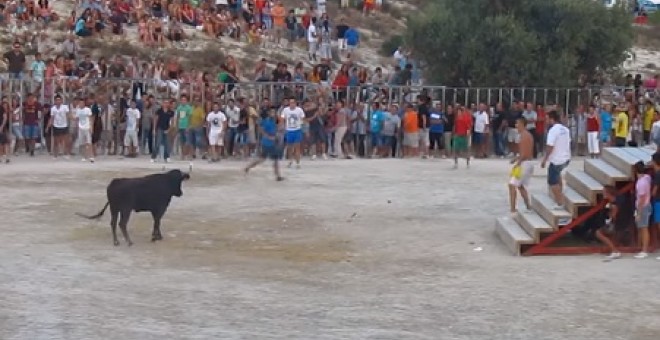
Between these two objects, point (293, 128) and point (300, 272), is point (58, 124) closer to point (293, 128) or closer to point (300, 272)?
point (293, 128)

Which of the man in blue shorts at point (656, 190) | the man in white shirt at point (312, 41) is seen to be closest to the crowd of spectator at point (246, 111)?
the man in white shirt at point (312, 41)

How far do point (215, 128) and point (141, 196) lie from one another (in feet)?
33.4

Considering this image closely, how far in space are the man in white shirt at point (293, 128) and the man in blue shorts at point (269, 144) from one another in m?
1.10

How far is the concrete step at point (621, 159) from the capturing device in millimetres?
17609

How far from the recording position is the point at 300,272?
1581 cm

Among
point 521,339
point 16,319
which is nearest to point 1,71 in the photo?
point 16,319

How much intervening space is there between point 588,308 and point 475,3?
20896 millimetres

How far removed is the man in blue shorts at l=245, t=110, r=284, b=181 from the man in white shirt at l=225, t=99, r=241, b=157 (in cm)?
242

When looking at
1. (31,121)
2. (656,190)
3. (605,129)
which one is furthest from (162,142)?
(656,190)

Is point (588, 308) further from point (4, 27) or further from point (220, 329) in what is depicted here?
point (4, 27)

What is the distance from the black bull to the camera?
1714 centimetres

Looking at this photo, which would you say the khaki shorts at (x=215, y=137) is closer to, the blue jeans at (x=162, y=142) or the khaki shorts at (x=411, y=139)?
the blue jeans at (x=162, y=142)

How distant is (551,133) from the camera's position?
18.6m

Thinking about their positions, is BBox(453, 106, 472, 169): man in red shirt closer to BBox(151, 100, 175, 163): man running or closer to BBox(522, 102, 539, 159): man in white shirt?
BBox(522, 102, 539, 159): man in white shirt
